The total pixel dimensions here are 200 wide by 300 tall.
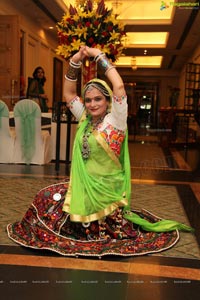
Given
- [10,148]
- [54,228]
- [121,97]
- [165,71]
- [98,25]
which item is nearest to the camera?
[121,97]

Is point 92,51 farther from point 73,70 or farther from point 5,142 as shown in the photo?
point 5,142

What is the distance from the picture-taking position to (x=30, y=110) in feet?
18.5

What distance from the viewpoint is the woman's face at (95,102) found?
2.45 meters

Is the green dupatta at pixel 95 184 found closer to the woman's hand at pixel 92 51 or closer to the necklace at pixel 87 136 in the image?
the necklace at pixel 87 136

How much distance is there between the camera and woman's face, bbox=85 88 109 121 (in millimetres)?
2451

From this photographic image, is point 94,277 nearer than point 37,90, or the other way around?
point 94,277

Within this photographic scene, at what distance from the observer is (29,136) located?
5.72m

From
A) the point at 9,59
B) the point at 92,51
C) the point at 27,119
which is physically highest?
the point at 9,59

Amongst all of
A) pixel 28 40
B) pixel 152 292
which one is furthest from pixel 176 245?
pixel 28 40

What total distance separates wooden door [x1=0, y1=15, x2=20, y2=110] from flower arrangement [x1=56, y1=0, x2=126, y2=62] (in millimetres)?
4573

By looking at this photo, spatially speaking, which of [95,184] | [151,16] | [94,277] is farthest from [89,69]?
[151,16]

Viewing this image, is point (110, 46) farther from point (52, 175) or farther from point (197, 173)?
point (197, 173)

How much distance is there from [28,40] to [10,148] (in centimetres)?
455

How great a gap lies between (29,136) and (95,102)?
3.41m
